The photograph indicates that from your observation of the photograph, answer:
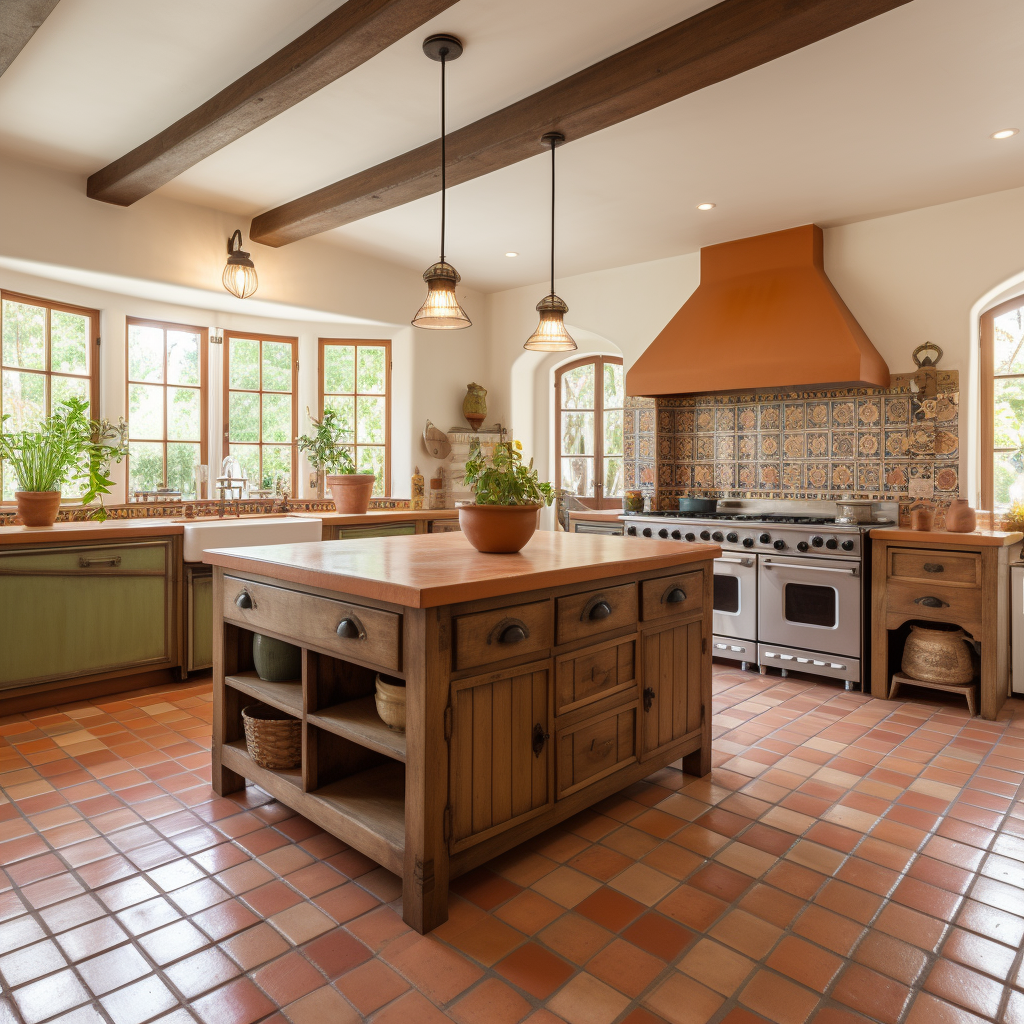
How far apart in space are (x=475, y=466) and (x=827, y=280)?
352 centimetres

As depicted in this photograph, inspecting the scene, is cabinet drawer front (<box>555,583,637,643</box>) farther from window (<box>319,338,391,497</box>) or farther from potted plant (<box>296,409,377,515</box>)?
window (<box>319,338,391,497</box>)

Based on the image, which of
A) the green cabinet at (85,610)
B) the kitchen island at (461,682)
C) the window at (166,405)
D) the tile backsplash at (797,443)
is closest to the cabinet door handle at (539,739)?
the kitchen island at (461,682)

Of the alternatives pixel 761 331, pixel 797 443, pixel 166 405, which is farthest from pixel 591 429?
pixel 166 405

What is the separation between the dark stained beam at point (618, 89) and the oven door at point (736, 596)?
269 cm

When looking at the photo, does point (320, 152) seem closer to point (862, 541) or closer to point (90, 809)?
point (90, 809)

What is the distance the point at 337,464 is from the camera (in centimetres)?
580

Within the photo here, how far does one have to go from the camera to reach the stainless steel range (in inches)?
167

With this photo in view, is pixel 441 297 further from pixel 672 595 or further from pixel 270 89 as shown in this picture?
pixel 672 595

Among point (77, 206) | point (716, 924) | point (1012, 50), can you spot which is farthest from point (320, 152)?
point (716, 924)

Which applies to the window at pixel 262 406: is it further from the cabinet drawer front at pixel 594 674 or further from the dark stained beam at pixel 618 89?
the cabinet drawer front at pixel 594 674

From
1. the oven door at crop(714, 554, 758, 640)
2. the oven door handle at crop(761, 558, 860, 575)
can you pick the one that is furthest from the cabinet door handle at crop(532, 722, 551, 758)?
the oven door handle at crop(761, 558, 860, 575)

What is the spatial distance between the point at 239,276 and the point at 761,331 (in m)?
3.54

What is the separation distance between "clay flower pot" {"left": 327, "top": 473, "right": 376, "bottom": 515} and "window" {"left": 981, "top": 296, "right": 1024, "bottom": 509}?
14.0 ft

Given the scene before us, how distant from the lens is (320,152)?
157 inches
